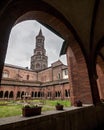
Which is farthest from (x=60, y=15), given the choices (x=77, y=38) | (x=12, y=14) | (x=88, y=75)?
(x=88, y=75)

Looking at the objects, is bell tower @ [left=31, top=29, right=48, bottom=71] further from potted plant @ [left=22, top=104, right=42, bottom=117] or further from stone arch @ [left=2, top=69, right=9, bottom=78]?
potted plant @ [left=22, top=104, right=42, bottom=117]

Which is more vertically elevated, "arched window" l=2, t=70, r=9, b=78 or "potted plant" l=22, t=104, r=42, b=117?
"arched window" l=2, t=70, r=9, b=78

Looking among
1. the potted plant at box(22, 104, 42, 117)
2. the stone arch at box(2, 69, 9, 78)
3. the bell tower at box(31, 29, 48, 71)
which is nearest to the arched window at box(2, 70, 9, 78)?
the stone arch at box(2, 69, 9, 78)

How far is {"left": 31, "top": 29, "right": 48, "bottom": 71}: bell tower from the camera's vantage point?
4022 cm

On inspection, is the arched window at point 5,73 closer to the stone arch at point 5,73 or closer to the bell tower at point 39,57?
the stone arch at point 5,73

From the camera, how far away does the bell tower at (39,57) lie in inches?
1583

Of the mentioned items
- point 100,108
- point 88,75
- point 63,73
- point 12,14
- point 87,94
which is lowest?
point 100,108

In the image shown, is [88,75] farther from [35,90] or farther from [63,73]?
[63,73]

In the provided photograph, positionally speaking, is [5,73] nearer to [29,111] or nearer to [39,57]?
[39,57]

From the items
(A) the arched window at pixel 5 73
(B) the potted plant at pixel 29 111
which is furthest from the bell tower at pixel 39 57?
(B) the potted plant at pixel 29 111

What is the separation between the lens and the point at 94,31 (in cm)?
491

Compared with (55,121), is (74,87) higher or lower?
higher

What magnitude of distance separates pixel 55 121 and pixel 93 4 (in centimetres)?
414

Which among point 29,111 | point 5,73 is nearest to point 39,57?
point 5,73
